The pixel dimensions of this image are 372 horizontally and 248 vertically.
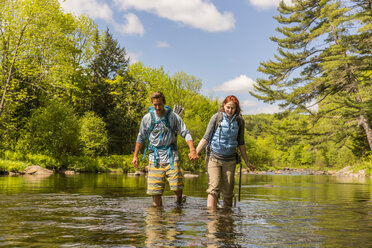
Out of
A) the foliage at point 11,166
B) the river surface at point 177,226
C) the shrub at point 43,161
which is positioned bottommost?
the river surface at point 177,226

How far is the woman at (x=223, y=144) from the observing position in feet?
22.6

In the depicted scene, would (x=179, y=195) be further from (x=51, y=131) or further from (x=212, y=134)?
(x=51, y=131)

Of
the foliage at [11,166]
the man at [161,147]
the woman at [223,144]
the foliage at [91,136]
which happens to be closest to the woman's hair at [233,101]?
the woman at [223,144]

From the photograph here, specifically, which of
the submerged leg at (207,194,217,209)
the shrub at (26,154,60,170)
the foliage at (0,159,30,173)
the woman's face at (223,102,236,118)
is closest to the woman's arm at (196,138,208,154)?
the woman's face at (223,102,236,118)

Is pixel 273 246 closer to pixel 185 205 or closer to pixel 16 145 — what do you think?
pixel 185 205

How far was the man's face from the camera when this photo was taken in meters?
6.88

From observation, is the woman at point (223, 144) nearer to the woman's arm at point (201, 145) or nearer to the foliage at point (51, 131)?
the woman's arm at point (201, 145)

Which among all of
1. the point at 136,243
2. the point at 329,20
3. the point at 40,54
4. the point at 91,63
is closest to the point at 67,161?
the point at 40,54

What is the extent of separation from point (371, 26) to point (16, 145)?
88.3 feet

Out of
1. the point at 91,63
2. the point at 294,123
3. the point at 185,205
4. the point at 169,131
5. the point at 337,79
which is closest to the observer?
the point at 169,131

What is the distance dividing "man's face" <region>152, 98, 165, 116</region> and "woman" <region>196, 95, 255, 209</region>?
914 millimetres

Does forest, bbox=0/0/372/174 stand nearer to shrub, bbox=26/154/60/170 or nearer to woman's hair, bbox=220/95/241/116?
shrub, bbox=26/154/60/170

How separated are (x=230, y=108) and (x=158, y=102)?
1.30 meters

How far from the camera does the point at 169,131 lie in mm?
7039
